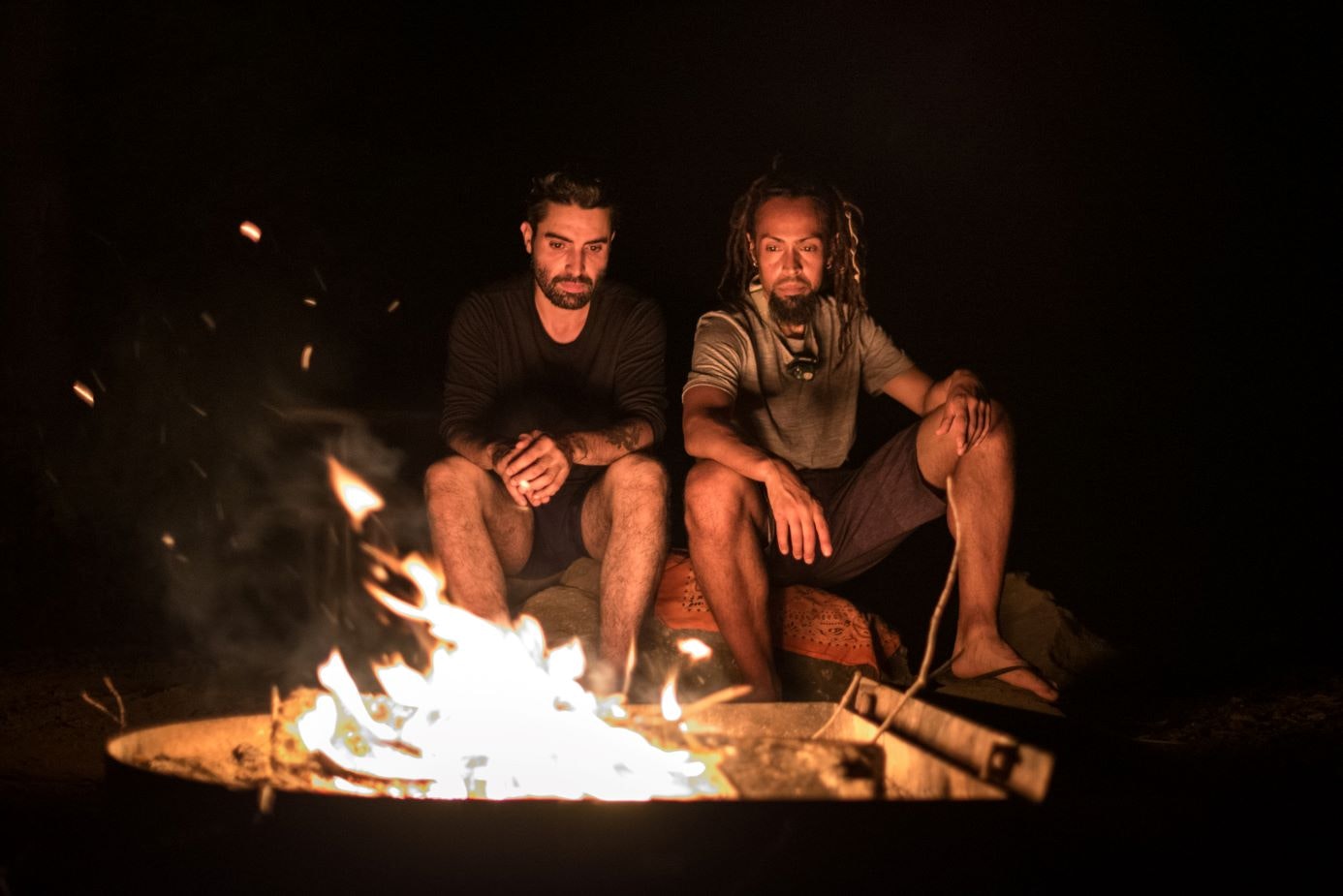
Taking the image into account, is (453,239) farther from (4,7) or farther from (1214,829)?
(1214,829)

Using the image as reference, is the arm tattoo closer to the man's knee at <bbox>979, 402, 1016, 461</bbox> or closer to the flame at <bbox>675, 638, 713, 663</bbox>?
the flame at <bbox>675, 638, 713, 663</bbox>

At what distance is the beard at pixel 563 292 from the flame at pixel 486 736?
5.55 ft

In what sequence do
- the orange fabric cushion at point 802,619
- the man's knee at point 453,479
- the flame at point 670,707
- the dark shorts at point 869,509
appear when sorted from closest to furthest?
the flame at point 670,707
the man's knee at point 453,479
the dark shorts at point 869,509
the orange fabric cushion at point 802,619

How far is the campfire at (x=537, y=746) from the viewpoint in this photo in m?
2.17

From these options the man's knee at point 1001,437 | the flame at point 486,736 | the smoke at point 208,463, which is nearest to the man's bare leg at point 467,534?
the flame at point 486,736

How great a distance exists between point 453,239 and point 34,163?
1860mm

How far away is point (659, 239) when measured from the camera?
219 inches

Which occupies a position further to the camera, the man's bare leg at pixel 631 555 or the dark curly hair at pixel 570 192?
the dark curly hair at pixel 570 192

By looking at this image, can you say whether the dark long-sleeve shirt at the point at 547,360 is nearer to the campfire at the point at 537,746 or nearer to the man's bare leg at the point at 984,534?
the man's bare leg at the point at 984,534

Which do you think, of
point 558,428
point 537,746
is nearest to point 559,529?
point 558,428

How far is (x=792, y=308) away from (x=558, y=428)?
37.4 inches

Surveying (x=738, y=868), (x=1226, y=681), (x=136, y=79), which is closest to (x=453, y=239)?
(x=136, y=79)

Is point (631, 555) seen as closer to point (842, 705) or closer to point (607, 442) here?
point (607, 442)

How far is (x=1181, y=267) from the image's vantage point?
17.7ft
